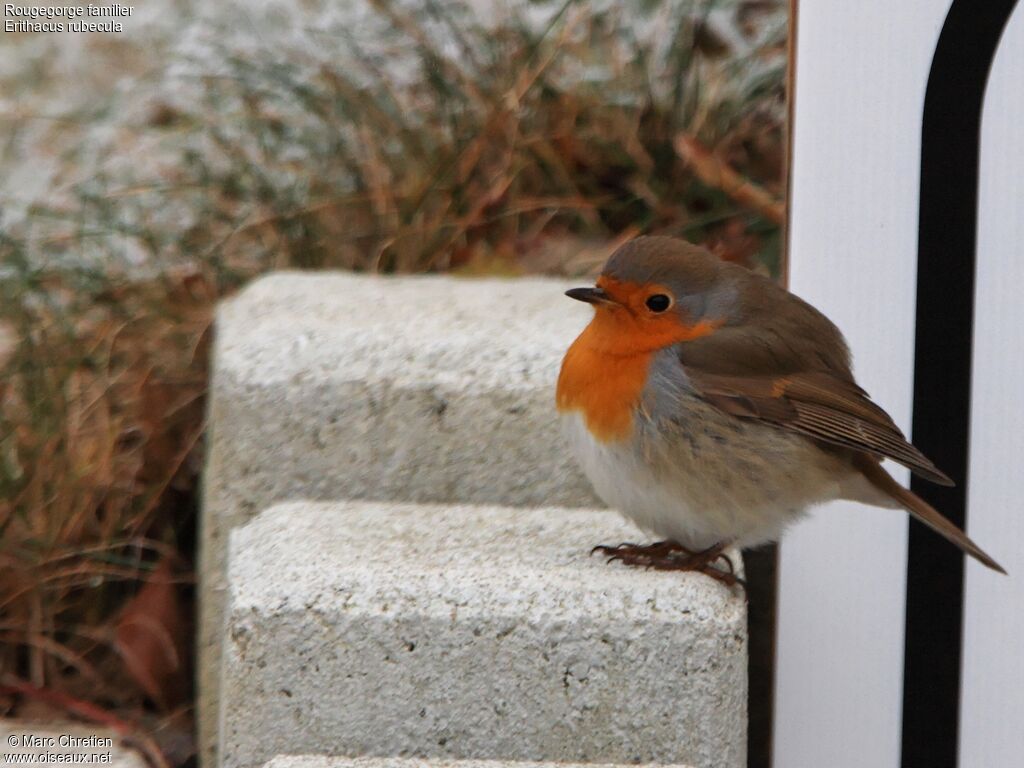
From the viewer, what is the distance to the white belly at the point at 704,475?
2.20 meters

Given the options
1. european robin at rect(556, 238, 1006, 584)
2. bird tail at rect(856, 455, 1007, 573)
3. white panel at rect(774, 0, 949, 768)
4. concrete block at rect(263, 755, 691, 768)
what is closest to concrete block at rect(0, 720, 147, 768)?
concrete block at rect(263, 755, 691, 768)

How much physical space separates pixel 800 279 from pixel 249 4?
2.29 metres

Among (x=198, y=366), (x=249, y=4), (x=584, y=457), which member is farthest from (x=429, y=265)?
(x=584, y=457)

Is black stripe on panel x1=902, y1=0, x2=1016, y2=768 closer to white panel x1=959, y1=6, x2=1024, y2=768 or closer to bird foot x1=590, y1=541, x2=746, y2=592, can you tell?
white panel x1=959, y1=6, x2=1024, y2=768

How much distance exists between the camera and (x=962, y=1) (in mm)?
2379

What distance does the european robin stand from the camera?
2.21 m

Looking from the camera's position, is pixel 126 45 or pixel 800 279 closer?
pixel 800 279

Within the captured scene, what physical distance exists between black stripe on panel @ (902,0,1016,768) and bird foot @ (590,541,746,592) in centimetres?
34

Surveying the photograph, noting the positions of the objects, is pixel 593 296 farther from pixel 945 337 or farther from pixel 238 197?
pixel 238 197

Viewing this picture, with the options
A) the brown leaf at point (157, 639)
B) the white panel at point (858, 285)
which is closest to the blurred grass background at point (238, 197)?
the brown leaf at point (157, 639)

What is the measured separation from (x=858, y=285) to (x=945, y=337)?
0.50 ft

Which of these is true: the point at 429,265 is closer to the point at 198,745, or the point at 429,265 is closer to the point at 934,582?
the point at 198,745

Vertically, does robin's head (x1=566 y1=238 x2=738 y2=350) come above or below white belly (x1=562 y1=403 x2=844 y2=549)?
above

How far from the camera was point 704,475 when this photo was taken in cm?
220
